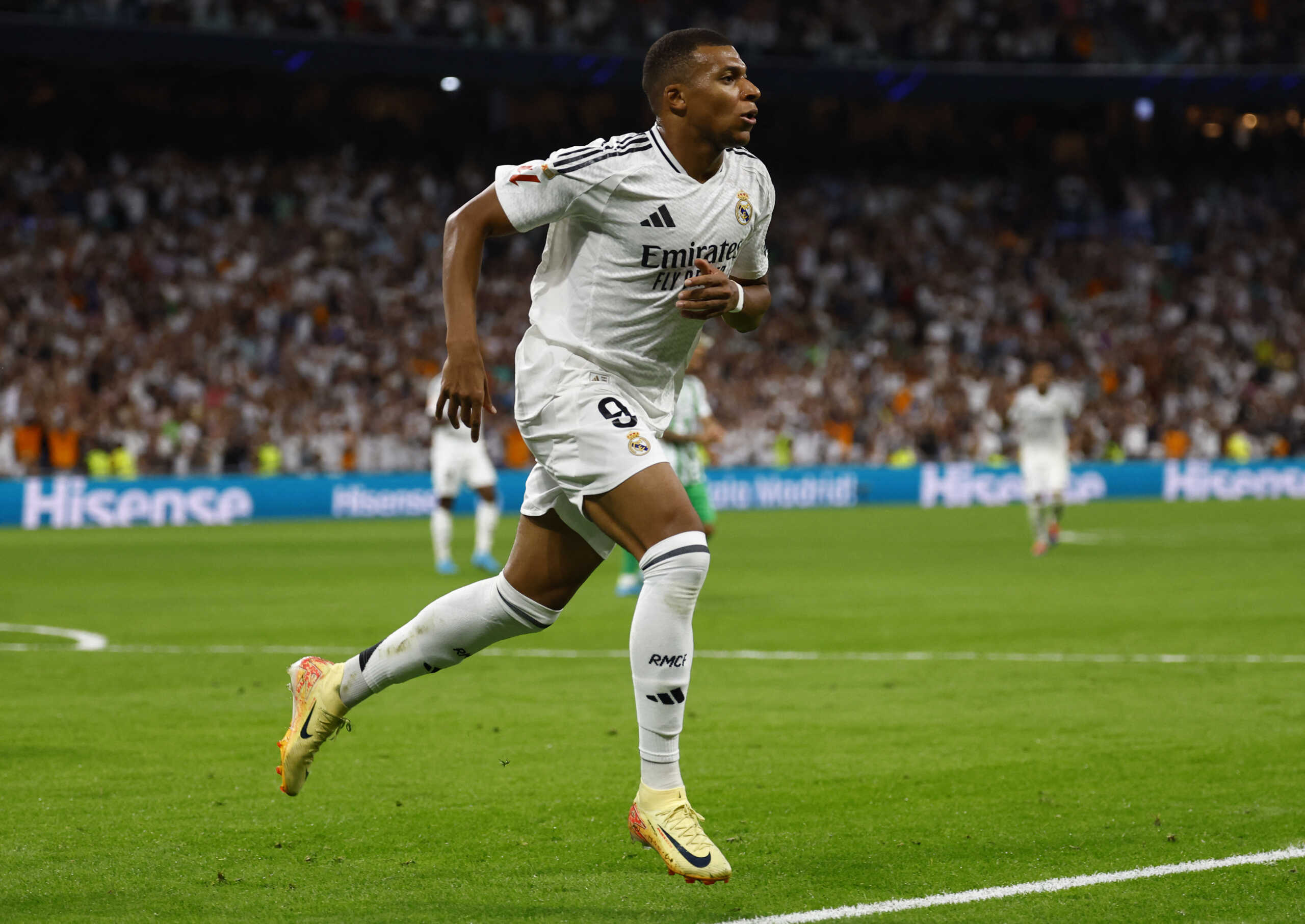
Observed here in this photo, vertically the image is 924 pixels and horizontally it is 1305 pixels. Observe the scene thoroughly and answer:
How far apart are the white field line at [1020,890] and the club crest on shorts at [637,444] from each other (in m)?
1.36

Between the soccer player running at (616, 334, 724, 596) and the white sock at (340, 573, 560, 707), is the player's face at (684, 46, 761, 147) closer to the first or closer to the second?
the white sock at (340, 573, 560, 707)

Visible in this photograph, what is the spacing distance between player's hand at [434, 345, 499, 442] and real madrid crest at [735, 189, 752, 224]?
0.96 metres

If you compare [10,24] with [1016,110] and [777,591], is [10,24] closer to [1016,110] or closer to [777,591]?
[777,591]

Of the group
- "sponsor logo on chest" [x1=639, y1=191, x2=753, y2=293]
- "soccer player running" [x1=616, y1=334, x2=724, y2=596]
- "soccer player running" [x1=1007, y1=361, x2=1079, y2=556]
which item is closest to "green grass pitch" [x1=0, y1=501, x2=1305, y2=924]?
"soccer player running" [x1=616, y1=334, x2=724, y2=596]

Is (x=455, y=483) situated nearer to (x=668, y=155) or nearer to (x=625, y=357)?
(x=625, y=357)

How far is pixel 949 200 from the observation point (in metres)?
39.5

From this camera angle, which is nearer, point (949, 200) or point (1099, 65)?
point (1099, 65)

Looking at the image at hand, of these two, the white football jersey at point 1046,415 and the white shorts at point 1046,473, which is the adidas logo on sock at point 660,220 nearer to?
the white shorts at point 1046,473

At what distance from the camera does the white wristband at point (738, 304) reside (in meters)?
4.87

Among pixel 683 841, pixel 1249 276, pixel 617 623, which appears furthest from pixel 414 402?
pixel 683 841

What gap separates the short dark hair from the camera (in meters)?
4.95

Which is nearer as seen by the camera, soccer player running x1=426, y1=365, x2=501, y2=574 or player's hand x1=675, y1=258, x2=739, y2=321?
player's hand x1=675, y1=258, x2=739, y2=321

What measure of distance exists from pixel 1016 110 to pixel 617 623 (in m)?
32.5

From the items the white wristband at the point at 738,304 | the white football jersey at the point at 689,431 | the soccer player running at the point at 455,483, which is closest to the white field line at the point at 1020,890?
the white wristband at the point at 738,304
